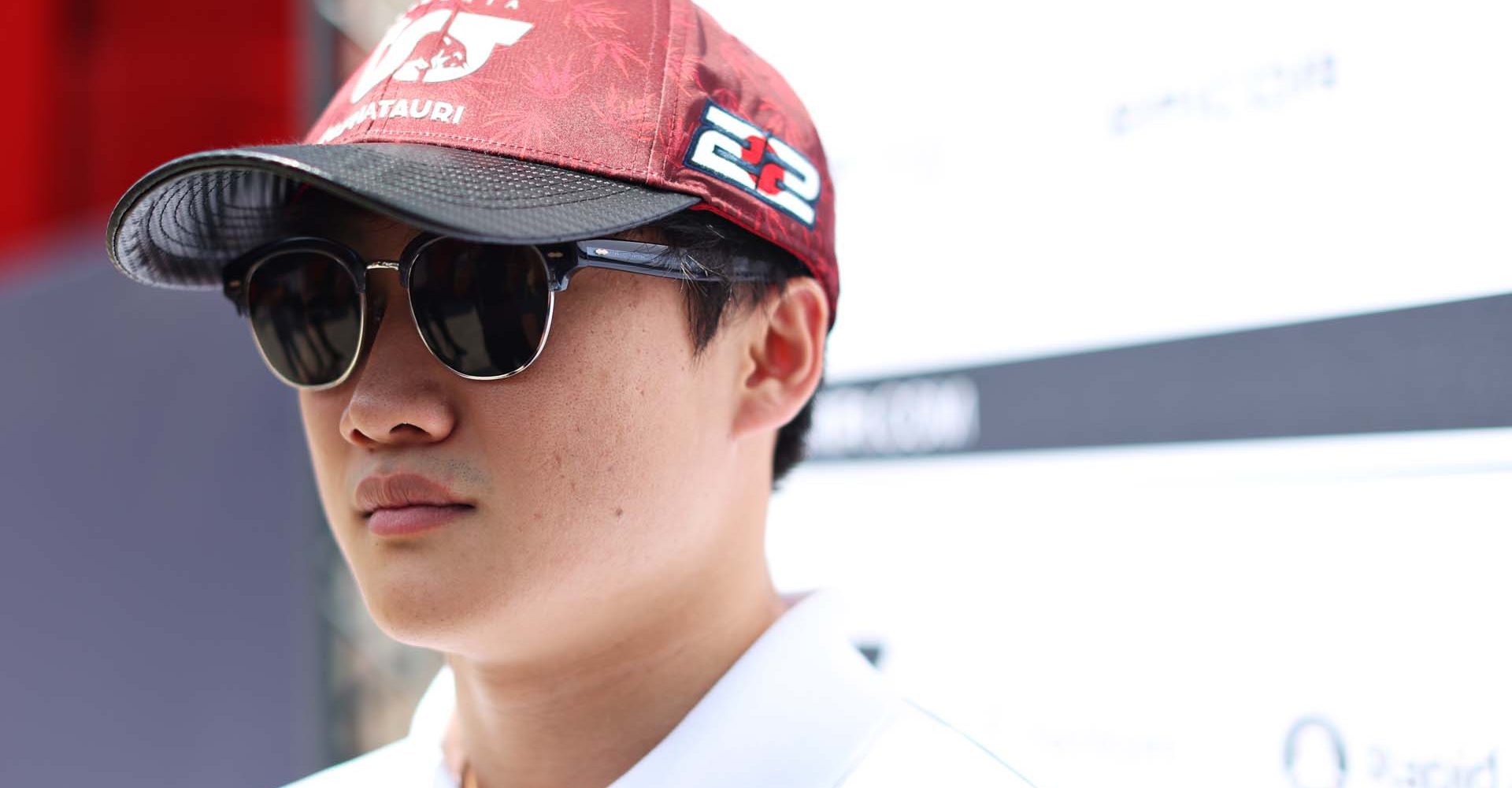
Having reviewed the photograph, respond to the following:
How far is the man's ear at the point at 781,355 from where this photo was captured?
125 centimetres

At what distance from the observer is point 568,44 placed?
1.15m

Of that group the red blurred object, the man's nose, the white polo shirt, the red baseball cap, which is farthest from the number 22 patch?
the red blurred object

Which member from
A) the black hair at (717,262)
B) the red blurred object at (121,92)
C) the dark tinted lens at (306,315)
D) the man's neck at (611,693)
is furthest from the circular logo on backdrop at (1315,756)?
the red blurred object at (121,92)

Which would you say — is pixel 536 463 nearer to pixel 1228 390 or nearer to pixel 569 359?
pixel 569 359

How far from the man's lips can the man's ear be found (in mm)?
302

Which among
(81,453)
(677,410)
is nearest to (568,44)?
(677,410)

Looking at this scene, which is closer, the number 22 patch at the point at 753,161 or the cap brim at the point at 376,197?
the cap brim at the point at 376,197

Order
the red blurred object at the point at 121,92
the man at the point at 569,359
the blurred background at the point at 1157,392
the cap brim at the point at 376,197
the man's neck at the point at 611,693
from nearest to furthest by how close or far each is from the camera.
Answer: the cap brim at the point at 376,197 < the man at the point at 569,359 < the man's neck at the point at 611,693 < the blurred background at the point at 1157,392 < the red blurred object at the point at 121,92

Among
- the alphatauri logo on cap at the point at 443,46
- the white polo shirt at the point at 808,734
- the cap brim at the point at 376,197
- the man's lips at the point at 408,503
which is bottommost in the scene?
the white polo shirt at the point at 808,734

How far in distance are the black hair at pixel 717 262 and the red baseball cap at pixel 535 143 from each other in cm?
2

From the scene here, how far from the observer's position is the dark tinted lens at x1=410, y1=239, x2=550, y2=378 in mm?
1056

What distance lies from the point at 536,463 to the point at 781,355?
32cm

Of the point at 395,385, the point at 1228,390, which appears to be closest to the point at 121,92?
the point at 395,385

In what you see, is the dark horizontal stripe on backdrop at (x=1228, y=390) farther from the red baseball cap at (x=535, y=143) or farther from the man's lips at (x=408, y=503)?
the man's lips at (x=408, y=503)
